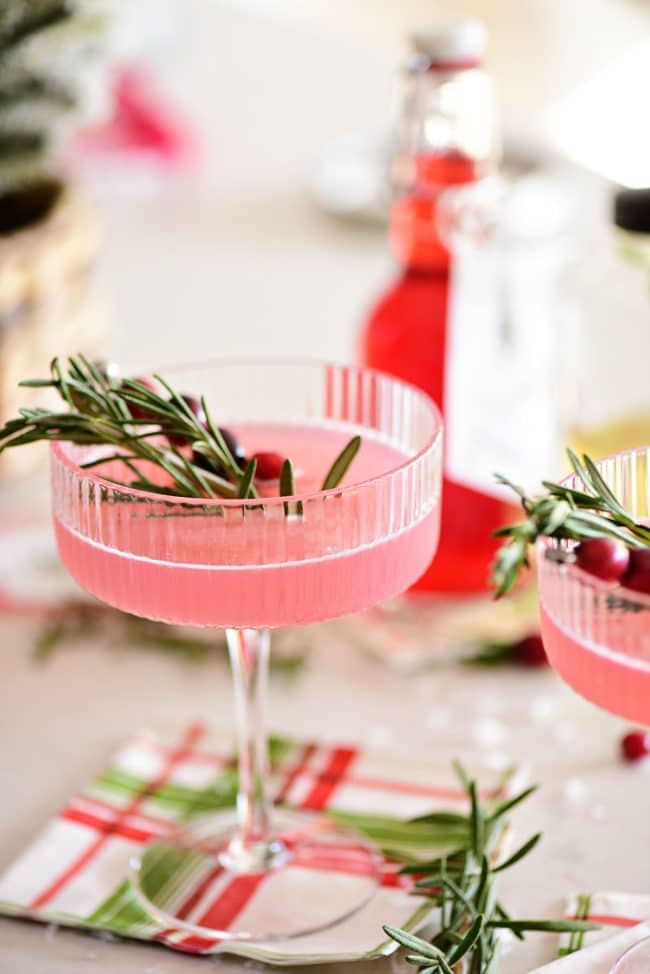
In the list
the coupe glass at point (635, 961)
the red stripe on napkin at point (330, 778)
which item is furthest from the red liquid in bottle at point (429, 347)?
the coupe glass at point (635, 961)

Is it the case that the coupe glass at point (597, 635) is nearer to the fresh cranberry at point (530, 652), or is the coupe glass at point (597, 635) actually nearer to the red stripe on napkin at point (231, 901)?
the red stripe on napkin at point (231, 901)

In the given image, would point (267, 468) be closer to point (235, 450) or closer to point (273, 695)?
point (235, 450)

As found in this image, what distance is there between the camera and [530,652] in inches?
40.7

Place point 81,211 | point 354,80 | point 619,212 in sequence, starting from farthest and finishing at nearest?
point 354,80 → point 81,211 → point 619,212

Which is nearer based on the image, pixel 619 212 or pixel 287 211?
pixel 619 212

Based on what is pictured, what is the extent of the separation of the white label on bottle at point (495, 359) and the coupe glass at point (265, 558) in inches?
9.6

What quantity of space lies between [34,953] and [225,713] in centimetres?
28

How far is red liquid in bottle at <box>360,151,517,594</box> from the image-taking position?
3.59 feet

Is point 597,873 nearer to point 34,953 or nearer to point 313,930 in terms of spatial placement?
point 313,930

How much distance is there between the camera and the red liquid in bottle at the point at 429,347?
1096mm

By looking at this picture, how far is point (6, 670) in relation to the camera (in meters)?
1.05

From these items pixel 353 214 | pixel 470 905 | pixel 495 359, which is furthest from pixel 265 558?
pixel 353 214

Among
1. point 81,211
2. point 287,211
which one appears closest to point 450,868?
point 81,211

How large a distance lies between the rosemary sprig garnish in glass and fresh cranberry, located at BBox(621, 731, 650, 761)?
1.08ft
